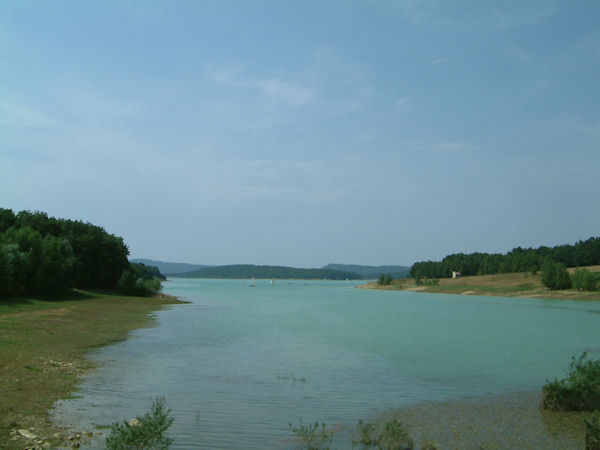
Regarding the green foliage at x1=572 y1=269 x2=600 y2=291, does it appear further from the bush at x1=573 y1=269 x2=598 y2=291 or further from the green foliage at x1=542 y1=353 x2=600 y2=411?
the green foliage at x1=542 y1=353 x2=600 y2=411

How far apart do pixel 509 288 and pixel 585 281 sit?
23142 millimetres

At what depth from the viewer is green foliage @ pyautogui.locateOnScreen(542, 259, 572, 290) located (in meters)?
114

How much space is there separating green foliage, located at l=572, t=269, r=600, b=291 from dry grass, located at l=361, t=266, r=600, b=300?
1782 millimetres

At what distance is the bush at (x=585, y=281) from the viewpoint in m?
106

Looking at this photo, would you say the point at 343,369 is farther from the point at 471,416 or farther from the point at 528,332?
the point at 528,332

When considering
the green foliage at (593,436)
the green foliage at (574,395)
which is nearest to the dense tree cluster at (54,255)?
the green foliage at (574,395)

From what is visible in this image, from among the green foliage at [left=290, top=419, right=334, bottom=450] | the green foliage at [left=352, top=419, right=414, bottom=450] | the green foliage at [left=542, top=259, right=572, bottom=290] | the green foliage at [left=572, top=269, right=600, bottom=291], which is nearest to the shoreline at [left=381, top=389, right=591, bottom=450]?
the green foliage at [left=352, top=419, right=414, bottom=450]

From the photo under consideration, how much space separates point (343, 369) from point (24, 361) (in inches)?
498

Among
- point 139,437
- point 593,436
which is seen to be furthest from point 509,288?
point 139,437

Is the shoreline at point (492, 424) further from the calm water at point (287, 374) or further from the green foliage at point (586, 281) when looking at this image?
the green foliage at point (586, 281)

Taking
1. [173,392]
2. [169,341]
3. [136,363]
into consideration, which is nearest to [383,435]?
[173,392]

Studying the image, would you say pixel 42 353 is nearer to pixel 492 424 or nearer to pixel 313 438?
pixel 313 438

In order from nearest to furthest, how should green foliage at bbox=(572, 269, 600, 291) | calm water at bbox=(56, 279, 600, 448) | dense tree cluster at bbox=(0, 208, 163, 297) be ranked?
calm water at bbox=(56, 279, 600, 448) → dense tree cluster at bbox=(0, 208, 163, 297) → green foliage at bbox=(572, 269, 600, 291)

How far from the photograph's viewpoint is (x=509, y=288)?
12850 centimetres
